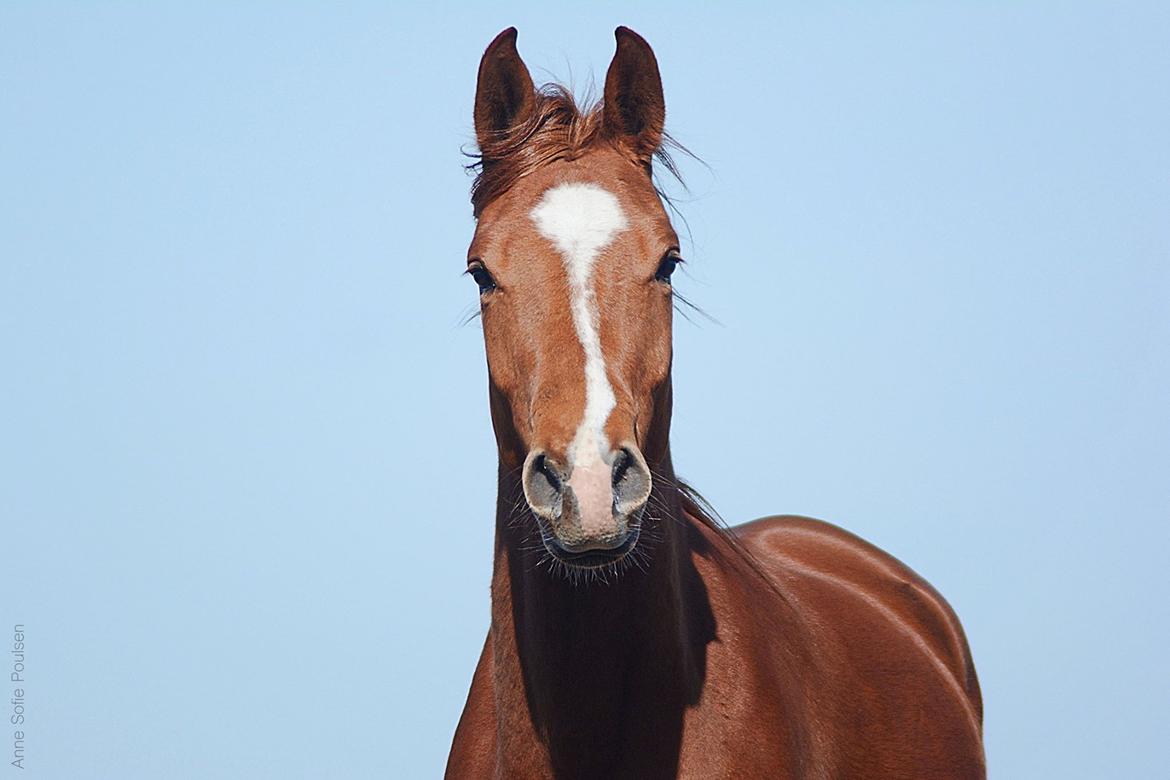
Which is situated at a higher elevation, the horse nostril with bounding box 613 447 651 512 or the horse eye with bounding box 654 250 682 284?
the horse eye with bounding box 654 250 682 284

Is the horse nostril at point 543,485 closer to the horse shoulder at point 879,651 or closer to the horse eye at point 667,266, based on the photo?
the horse eye at point 667,266

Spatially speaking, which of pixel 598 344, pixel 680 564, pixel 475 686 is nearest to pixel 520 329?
pixel 598 344

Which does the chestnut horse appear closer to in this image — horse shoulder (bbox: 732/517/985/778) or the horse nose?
the horse nose

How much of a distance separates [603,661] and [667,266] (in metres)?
1.22

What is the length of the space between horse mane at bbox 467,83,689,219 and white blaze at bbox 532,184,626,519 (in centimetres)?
27

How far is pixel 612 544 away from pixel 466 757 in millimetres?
1606

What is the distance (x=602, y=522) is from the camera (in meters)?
3.16

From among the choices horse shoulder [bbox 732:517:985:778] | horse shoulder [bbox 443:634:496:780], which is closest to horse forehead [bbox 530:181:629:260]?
horse shoulder [bbox 443:634:496:780]

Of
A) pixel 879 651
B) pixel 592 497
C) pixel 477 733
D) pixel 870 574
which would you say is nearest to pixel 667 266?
pixel 592 497

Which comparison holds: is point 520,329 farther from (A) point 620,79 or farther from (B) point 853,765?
(B) point 853,765

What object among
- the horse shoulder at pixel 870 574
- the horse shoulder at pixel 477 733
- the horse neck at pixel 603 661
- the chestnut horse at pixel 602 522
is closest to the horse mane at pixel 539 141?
the chestnut horse at pixel 602 522

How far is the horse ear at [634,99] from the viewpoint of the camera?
432 centimetres

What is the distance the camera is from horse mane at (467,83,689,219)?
421cm

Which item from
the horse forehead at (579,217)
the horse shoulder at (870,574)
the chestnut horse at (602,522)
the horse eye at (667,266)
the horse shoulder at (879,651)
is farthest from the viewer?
the horse shoulder at (870,574)
